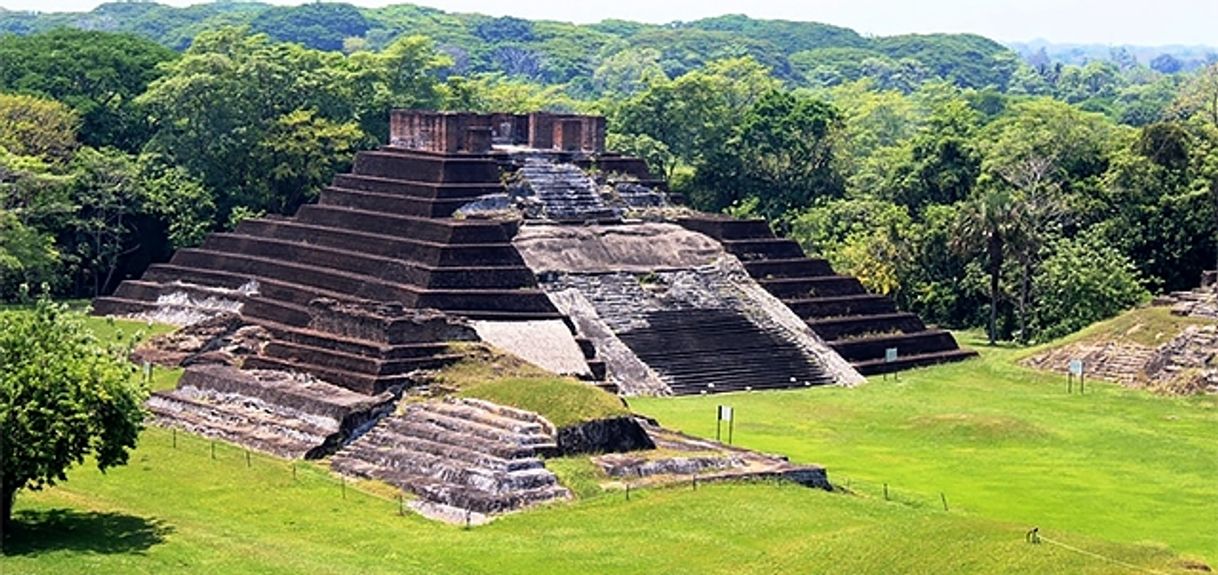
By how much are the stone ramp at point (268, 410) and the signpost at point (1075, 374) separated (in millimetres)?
19447

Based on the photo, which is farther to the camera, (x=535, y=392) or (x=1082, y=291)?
(x=1082, y=291)

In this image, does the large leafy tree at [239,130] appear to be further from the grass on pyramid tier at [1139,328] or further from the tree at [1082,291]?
the grass on pyramid tier at [1139,328]

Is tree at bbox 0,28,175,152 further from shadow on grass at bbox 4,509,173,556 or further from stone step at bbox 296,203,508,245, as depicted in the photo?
shadow on grass at bbox 4,509,173,556

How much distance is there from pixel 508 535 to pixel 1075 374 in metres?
25.2

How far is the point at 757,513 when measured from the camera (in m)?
33.8

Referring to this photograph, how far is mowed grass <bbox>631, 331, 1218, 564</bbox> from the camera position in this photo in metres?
36.8

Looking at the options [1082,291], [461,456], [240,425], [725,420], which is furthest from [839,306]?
[461,456]

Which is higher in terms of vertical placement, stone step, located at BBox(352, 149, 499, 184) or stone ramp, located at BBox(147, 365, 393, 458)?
stone step, located at BBox(352, 149, 499, 184)

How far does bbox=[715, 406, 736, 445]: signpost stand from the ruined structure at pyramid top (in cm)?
1656

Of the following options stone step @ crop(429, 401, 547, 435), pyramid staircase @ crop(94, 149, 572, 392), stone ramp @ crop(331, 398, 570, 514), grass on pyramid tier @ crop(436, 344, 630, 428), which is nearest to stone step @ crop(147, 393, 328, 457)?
stone ramp @ crop(331, 398, 570, 514)

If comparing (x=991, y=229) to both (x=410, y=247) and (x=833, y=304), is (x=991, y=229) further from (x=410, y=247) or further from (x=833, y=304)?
(x=410, y=247)

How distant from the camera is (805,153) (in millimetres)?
84000

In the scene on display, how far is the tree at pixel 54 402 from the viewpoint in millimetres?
29594

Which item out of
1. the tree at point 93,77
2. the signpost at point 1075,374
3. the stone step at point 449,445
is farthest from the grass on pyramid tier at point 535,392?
the tree at point 93,77
